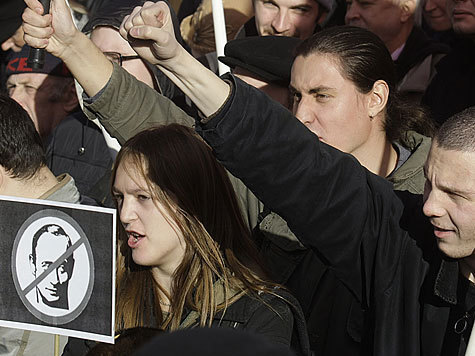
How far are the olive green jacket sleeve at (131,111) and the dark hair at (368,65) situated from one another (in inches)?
20.3

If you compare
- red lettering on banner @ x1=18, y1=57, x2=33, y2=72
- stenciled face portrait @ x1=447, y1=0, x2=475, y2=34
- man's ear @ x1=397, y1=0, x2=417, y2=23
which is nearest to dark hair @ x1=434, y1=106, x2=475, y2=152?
stenciled face portrait @ x1=447, y1=0, x2=475, y2=34

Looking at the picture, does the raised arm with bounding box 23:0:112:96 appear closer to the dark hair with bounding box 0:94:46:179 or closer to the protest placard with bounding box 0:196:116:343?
the dark hair with bounding box 0:94:46:179

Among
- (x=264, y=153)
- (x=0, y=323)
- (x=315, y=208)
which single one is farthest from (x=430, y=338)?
(x=0, y=323)

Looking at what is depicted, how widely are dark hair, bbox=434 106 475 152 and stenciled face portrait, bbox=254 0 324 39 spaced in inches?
68.4

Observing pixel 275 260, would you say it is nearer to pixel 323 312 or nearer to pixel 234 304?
pixel 323 312

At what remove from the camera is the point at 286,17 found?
3.73m

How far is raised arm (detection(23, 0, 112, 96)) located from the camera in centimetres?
251

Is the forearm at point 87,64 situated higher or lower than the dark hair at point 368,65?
higher

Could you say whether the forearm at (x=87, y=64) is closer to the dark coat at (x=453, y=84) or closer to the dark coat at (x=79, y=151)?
the dark coat at (x=79, y=151)

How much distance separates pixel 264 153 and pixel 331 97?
109 cm

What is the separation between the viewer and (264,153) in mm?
1917

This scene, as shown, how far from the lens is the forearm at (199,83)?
6.10 ft

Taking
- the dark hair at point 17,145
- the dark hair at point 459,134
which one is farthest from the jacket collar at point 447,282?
the dark hair at point 17,145

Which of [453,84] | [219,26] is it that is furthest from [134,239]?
[453,84]
